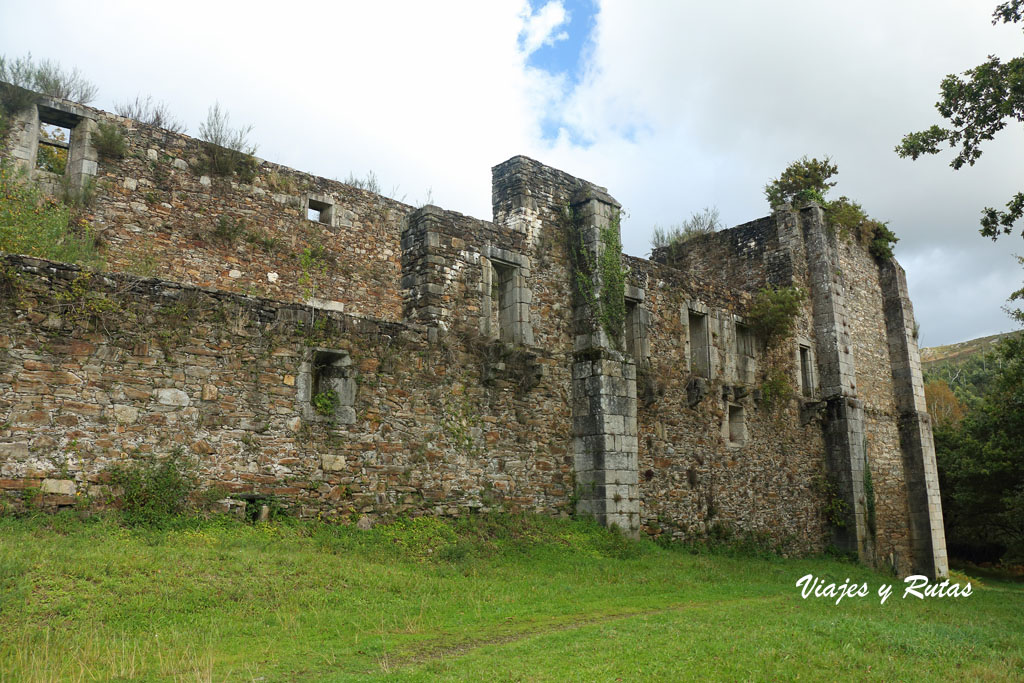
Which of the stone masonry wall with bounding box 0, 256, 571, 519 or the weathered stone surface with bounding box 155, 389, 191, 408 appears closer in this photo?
the stone masonry wall with bounding box 0, 256, 571, 519

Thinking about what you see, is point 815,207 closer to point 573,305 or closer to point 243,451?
point 573,305

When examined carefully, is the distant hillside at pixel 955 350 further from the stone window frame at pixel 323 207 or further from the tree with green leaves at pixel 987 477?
the stone window frame at pixel 323 207

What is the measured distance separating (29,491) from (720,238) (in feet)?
59.0

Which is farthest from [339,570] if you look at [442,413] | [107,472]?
[442,413]

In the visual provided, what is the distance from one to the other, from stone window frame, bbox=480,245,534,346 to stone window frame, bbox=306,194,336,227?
421cm

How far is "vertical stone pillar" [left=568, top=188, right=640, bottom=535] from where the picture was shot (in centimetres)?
1327

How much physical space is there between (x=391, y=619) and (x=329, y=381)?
147 inches

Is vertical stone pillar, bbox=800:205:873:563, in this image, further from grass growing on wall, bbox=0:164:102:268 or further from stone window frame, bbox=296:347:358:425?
grass growing on wall, bbox=0:164:102:268

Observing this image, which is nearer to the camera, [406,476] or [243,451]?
[243,451]

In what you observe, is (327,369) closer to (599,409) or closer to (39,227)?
(39,227)

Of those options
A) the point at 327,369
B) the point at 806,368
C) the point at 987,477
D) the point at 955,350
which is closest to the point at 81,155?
the point at 327,369

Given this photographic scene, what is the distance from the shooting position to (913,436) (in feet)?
73.0

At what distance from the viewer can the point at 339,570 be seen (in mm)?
8648

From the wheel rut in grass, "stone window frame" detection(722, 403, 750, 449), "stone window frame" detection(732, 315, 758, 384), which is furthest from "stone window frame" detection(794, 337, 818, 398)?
the wheel rut in grass
